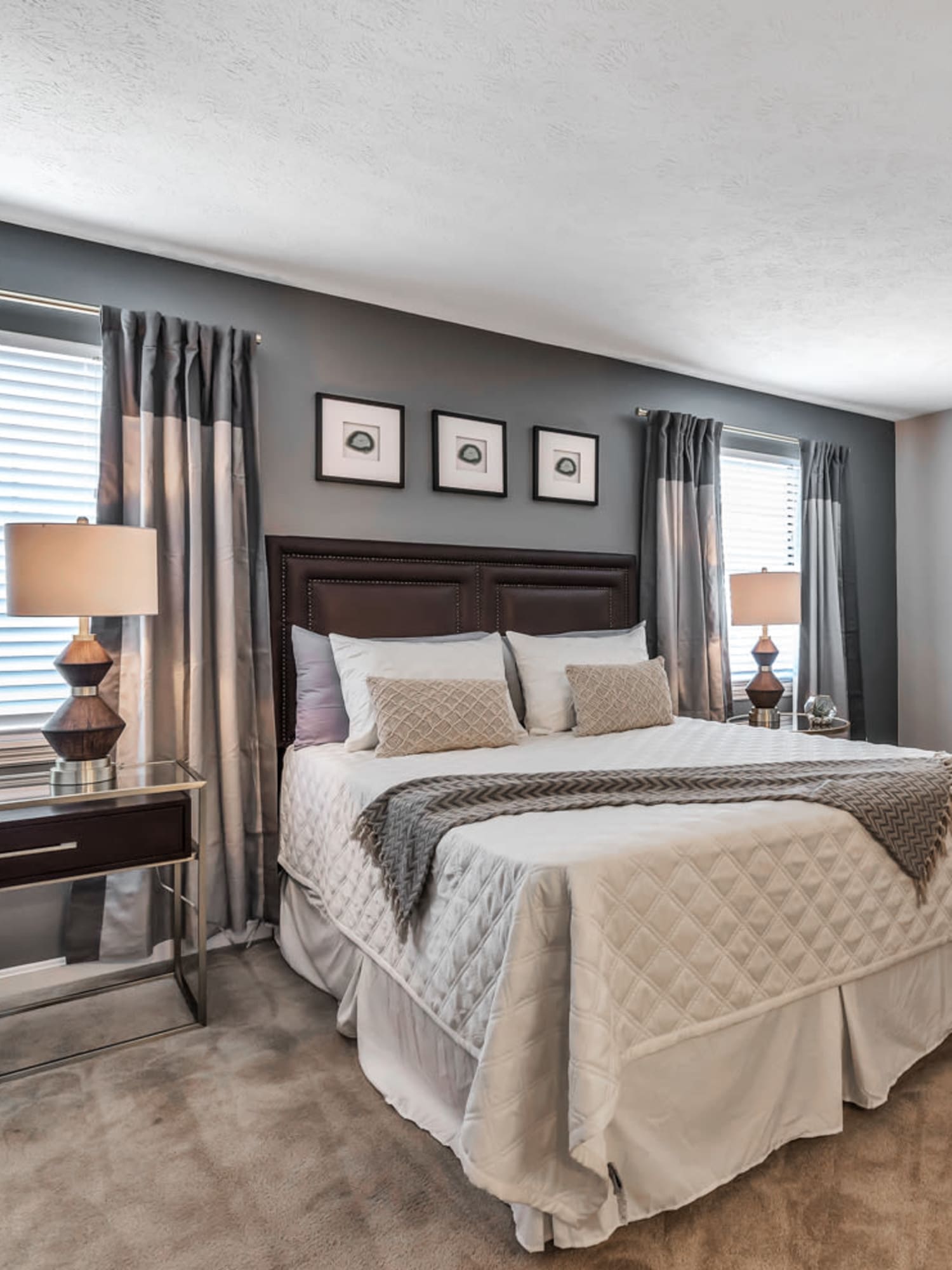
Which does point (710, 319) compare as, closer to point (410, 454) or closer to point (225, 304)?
point (410, 454)

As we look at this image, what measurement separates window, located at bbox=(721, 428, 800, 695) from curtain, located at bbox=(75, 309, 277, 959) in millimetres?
2811

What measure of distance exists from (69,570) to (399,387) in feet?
5.83

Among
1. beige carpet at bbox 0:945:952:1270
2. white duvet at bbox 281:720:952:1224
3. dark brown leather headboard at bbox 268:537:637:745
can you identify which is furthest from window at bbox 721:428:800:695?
beige carpet at bbox 0:945:952:1270

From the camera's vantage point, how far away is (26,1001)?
2646 millimetres

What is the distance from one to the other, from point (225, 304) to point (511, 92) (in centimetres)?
155

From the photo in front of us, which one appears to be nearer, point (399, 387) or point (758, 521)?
point (399, 387)

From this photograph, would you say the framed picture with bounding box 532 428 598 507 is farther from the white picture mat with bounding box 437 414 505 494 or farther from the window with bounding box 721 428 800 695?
the window with bounding box 721 428 800 695

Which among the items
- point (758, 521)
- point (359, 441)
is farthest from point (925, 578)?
point (359, 441)

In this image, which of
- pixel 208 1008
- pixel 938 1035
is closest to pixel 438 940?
pixel 208 1008

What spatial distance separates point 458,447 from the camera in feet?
12.3

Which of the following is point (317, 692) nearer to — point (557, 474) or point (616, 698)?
point (616, 698)

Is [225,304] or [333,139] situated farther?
[225,304]

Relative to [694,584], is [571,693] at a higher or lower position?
lower

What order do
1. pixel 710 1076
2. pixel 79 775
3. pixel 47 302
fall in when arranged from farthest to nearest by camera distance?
pixel 47 302
pixel 79 775
pixel 710 1076
